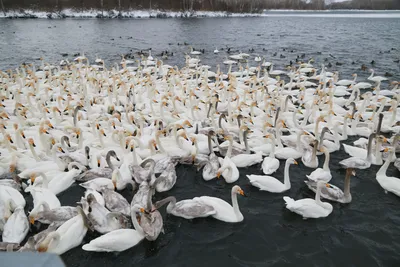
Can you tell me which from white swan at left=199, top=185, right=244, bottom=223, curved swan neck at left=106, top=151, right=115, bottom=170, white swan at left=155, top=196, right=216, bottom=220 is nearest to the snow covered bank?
curved swan neck at left=106, top=151, right=115, bottom=170

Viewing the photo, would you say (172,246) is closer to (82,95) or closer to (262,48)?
(82,95)

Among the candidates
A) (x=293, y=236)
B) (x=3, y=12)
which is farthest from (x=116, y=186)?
(x=3, y=12)

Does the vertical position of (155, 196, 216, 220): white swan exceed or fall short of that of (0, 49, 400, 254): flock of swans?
it falls short

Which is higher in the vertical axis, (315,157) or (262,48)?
(262,48)

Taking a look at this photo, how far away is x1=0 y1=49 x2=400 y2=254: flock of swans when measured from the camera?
20.7 ft

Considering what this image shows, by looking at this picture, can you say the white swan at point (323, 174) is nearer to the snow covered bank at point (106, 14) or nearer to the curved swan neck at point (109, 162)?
the curved swan neck at point (109, 162)

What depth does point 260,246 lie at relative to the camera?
631 cm

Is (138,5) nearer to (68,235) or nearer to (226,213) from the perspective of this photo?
(226,213)

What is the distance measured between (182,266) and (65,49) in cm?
3154

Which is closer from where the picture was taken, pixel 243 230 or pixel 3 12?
pixel 243 230

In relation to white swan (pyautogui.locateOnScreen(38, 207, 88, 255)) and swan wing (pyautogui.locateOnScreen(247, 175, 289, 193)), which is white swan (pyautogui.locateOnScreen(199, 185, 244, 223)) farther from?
white swan (pyautogui.locateOnScreen(38, 207, 88, 255))

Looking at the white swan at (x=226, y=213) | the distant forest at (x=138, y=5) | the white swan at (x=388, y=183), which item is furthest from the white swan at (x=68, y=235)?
the distant forest at (x=138, y=5)

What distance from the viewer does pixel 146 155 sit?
30.0ft

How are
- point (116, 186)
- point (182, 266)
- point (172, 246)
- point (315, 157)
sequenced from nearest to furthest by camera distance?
point (182, 266) < point (172, 246) < point (116, 186) < point (315, 157)
